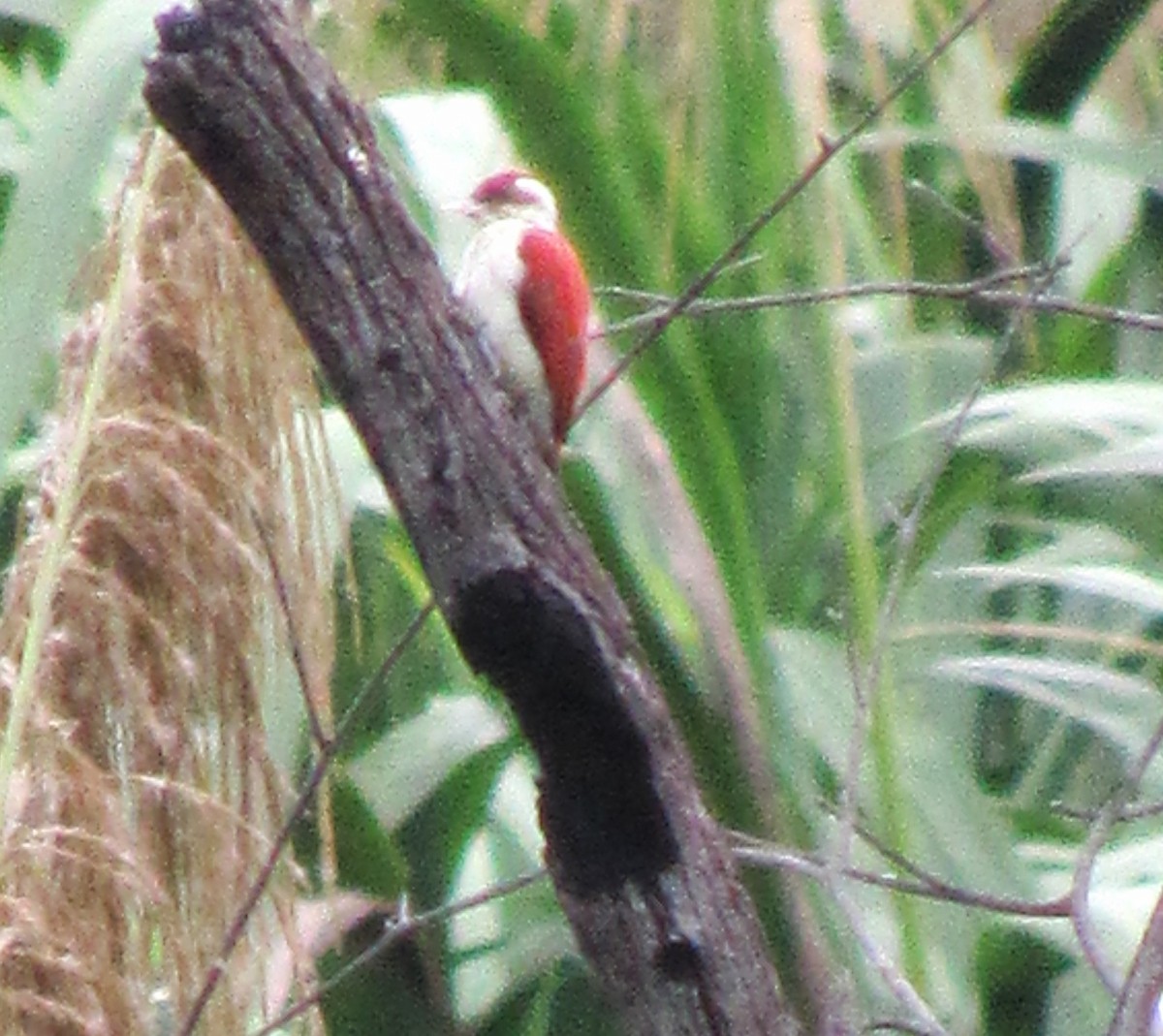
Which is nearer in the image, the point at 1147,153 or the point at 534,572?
the point at 534,572

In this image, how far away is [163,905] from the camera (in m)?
0.99

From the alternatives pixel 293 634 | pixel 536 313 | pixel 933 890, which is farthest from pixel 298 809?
pixel 536 313

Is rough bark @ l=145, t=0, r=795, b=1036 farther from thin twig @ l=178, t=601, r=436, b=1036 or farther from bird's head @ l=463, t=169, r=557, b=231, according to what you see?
bird's head @ l=463, t=169, r=557, b=231

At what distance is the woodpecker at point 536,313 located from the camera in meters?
1.39

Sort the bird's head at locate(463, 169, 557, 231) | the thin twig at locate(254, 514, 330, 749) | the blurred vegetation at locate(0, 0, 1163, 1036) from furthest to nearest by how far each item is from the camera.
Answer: the bird's head at locate(463, 169, 557, 231) < the blurred vegetation at locate(0, 0, 1163, 1036) < the thin twig at locate(254, 514, 330, 749)

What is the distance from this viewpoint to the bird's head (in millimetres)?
1544

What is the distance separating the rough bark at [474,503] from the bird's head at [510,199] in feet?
2.32

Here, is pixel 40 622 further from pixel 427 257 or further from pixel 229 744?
pixel 427 257

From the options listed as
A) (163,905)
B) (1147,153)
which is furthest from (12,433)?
(1147,153)

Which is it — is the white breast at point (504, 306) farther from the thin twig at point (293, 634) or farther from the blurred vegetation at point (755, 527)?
the thin twig at point (293, 634)

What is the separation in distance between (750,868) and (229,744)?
22.4 inches

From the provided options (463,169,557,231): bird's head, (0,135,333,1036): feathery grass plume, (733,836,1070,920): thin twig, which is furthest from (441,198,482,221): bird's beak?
(733,836,1070,920): thin twig

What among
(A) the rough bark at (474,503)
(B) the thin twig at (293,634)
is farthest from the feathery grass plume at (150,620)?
(A) the rough bark at (474,503)

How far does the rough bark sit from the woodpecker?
52 cm
